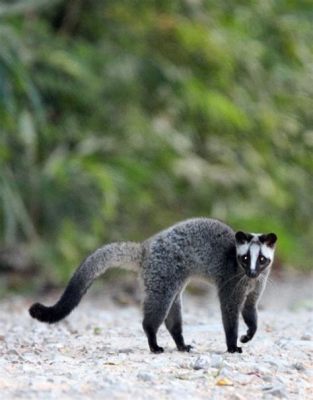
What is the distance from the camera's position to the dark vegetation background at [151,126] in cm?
1574

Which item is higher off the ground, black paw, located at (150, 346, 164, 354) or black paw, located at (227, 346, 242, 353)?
black paw, located at (227, 346, 242, 353)

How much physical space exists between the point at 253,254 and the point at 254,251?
1.1 inches

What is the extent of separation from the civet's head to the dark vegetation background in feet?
22.1

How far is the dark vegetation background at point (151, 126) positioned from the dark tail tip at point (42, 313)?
674 centimetres

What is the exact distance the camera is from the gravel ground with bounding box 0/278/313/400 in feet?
19.9

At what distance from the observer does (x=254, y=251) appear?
25.8 feet

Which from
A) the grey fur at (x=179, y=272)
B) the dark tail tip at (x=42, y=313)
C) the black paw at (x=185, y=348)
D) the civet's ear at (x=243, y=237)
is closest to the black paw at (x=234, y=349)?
the grey fur at (x=179, y=272)

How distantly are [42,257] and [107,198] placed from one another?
1161mm

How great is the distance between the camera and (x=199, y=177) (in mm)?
17469

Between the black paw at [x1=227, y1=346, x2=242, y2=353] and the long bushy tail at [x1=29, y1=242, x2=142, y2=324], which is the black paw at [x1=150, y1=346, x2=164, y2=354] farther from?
the long bushy tail at [x1=29, y1=242, x2=142, y2=324]

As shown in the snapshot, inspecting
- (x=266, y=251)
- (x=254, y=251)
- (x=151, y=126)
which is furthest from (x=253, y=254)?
(x=151, y=126)

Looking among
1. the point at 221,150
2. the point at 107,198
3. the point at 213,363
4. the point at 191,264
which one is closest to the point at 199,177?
the point at 221,150

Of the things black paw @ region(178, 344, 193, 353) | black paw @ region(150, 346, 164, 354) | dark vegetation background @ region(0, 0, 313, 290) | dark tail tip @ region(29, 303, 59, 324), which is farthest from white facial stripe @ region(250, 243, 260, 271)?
dark vegetation background @ region(0, 0, 313, 290)

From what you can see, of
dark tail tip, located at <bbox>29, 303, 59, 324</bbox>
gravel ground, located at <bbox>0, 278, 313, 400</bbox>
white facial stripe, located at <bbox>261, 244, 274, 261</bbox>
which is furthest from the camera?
white facial stripe, located at <bbox>261, 244, 274, 261</bbox>
